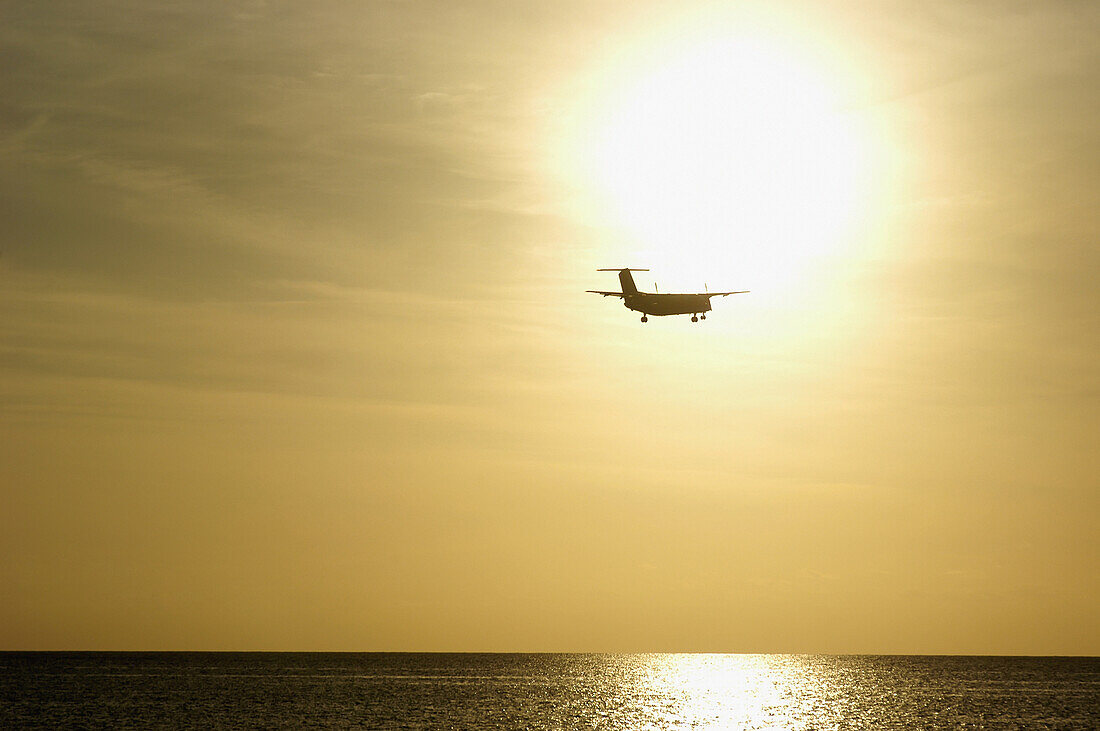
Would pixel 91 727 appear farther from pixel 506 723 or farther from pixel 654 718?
pixel 654 718

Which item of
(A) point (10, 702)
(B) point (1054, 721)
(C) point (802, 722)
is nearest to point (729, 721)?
(C) point (802, 722)

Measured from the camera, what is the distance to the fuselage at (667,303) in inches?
6373

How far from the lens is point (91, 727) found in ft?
505

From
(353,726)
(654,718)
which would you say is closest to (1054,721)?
(654,718)

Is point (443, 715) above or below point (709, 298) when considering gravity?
below

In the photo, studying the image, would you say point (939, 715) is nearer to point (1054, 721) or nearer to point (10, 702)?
point (1054, 721)

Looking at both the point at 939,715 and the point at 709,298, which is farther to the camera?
the point at 939,715

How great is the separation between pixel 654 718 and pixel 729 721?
11.3 m

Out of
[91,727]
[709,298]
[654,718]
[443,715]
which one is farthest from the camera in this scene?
[654,718]

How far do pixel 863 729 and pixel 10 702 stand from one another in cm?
13319

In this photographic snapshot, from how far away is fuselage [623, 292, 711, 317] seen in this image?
162 metres

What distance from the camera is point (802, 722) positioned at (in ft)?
604

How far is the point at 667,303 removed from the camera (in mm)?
162250

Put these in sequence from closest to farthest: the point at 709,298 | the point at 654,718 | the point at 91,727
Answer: the point at 91,727, the point at 709,298, the point at 654,718
